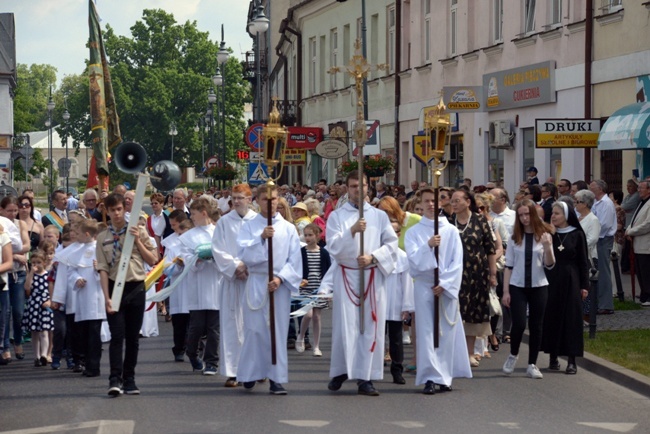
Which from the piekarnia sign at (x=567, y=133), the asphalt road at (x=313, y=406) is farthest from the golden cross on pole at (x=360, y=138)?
the piekarnia sign at (x=567, y=133)

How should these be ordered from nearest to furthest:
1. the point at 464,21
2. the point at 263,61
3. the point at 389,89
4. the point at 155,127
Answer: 1. the point at 464,21
2. the point at 389,89
3. the point at 263,61
4. the point at 155,127

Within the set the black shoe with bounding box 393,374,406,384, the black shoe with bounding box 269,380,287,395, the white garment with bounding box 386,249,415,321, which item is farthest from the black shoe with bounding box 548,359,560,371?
the black shoe with bounding box 269,380,287,395

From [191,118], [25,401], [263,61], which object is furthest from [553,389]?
[191,118]

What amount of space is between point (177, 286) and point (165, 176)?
2209 mm

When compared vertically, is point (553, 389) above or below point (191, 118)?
below

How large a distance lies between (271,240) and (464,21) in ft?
72.4

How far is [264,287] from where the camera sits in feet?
39.5

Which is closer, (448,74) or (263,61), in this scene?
(448,74)

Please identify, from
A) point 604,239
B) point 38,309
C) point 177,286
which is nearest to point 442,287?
point 177,286

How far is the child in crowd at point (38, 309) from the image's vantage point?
14023mm

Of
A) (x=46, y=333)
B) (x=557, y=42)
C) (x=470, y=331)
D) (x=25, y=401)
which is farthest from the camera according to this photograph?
(x=557, y=42)

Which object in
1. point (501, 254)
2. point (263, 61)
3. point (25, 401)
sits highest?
point (263, 61)

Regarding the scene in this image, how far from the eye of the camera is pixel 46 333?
14203mm

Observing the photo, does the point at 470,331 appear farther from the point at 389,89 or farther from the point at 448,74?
the point at 389,89
